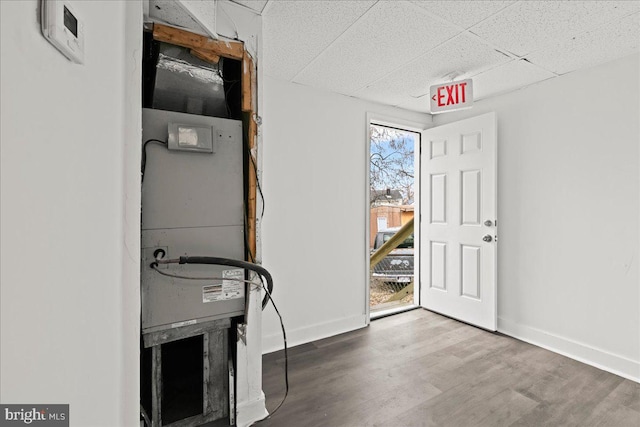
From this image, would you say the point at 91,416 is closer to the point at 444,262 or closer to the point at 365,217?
the point at 365,217

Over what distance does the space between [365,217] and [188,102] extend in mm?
2050

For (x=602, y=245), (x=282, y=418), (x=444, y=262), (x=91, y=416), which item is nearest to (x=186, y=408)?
(x=282, y=418)

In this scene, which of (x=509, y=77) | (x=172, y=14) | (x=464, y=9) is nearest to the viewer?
(x=172, y=14)

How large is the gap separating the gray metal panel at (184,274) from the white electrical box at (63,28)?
27.7 inches

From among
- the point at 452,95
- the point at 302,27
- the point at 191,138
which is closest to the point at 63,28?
the point at 191,138

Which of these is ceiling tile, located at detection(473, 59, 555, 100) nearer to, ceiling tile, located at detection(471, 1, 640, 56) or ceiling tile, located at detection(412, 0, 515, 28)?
ceiling tile, located at detection(471, 1, 640, 56)

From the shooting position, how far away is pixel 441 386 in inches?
77.6

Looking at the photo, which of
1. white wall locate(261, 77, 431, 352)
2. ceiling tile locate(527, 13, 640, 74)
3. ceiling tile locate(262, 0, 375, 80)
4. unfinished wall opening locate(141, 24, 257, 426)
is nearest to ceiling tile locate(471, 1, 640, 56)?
ceiling tile locate(527, 13, 640, 74)

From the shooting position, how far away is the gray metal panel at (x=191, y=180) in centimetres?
125

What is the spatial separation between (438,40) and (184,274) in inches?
82.2

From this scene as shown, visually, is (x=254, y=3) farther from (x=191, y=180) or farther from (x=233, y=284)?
(x=233, y=284)

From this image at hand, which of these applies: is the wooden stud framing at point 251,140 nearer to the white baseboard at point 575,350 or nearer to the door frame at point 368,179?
the door frame at point 368,179

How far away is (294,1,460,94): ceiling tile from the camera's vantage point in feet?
5.54

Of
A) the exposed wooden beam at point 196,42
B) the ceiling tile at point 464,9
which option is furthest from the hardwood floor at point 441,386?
the ceiling tile at point 464,9
